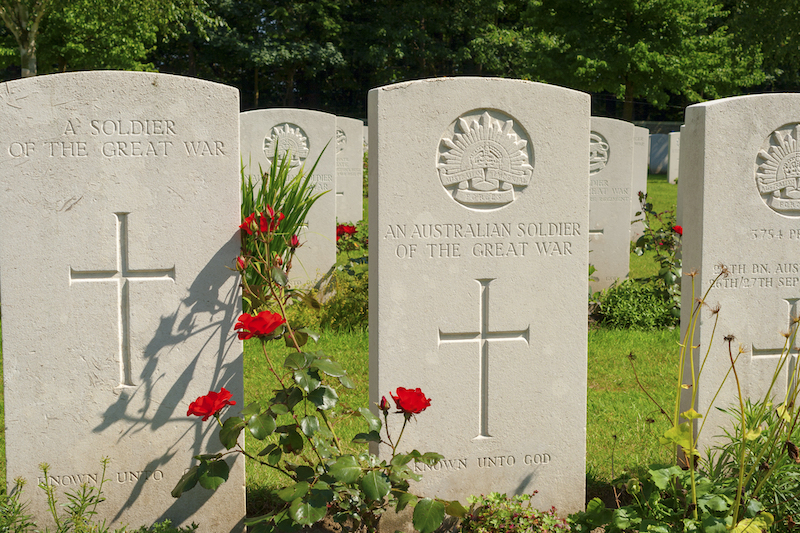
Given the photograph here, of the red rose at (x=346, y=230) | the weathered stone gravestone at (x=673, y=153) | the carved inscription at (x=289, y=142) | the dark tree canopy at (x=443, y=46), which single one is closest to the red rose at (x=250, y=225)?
the red rose at (x=346, y=230)

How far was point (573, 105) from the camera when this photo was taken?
314 cm

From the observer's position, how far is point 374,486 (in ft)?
8.31

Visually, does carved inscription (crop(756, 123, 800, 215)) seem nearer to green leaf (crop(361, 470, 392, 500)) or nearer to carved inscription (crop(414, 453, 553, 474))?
carved inscription (crop(414, 453, 553, 474))

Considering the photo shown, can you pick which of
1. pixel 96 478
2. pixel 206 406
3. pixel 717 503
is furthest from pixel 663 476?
pixel 96 478

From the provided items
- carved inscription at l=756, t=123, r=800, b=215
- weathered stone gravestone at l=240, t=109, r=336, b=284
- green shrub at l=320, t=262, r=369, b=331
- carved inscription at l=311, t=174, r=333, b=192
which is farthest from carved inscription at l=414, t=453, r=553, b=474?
carved inscription at l=311, t=174, r=333, b=192

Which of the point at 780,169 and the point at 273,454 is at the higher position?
the point at 780,169

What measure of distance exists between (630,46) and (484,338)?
21058 millimetres

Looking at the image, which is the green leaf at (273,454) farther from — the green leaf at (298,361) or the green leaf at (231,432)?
the green leaf at (298,361)

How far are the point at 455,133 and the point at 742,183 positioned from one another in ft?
4.46

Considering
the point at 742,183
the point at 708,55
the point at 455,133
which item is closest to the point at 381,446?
the point at 455,133

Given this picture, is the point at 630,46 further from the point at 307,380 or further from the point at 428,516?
the point at 428,516

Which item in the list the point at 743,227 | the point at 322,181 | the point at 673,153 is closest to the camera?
the point at 743,227

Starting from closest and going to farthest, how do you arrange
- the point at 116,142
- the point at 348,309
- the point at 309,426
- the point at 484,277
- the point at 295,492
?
1. the point at 295,492
2. the point at 309,426
3. the point at 116,142
4. the point at 484,277
5. the point at 348,309

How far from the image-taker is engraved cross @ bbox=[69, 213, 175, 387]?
2.97 meters
